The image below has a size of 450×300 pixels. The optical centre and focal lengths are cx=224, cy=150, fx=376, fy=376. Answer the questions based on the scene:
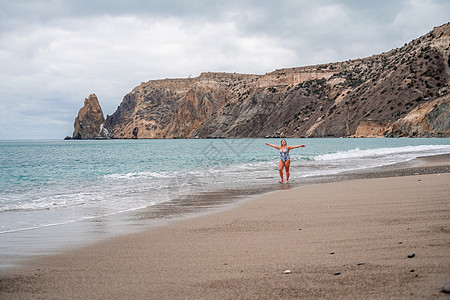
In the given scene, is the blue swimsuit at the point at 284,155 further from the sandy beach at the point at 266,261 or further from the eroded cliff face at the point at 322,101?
the eroded cliff face at the point at 322,101

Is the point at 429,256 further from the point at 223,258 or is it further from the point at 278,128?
the point at 278,128

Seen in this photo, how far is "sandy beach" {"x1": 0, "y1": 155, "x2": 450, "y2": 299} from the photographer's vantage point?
3.14 metres

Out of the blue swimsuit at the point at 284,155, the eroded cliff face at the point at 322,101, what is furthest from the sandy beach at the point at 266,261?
the eroded cliff face at the point at 322,101

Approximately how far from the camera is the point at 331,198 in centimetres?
852

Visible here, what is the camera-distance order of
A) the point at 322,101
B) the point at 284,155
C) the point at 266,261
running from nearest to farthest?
the point at 266,261
the point at 284,155
the point at 322,101

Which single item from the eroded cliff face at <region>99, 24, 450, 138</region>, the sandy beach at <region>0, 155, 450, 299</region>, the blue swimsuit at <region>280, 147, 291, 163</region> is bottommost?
the sandy beach at <region>0, 155, 450, 299</region>

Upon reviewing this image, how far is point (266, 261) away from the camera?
13.0ft

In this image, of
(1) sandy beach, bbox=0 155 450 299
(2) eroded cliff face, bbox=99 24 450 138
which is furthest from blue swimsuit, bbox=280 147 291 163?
(2) eroded cliff face, bbox=99 24 450 138

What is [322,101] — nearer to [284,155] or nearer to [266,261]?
[284,155]

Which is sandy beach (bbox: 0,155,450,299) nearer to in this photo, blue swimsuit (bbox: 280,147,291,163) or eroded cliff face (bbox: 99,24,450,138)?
blue swimsuit (bbox: 280,147,291,163)

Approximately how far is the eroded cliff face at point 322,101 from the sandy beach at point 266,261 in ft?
235

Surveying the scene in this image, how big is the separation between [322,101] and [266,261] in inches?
4589

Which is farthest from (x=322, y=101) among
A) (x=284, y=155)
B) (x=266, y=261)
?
(x=266, y=261)

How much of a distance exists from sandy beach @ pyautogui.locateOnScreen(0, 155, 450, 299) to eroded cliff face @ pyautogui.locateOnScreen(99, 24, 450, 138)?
71617mm
